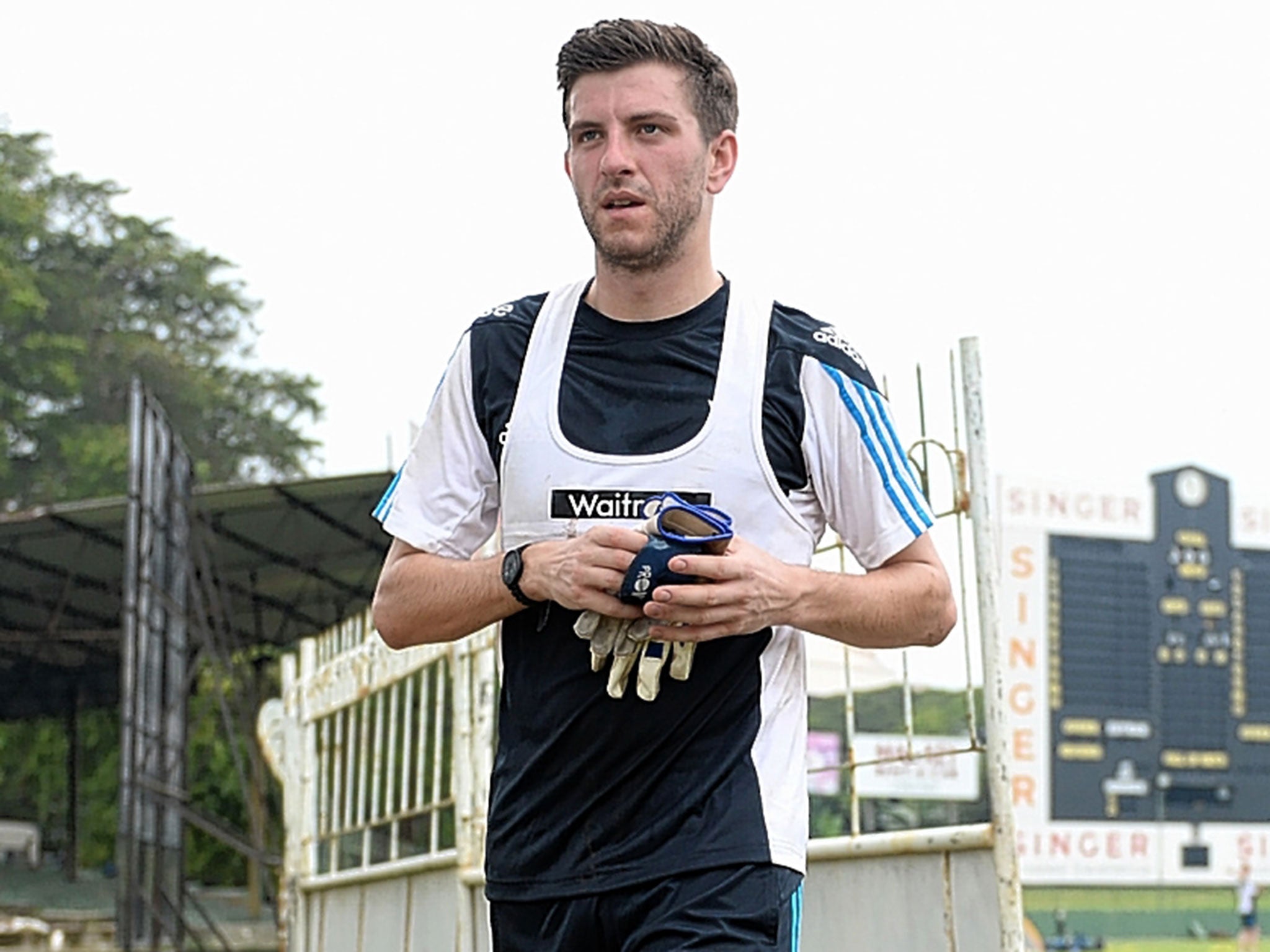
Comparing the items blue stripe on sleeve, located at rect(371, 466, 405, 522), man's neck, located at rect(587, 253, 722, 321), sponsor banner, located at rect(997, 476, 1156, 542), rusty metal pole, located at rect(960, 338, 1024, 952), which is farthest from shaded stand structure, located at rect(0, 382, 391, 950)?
man's neck, located at rect(587, 253, 722, 321)

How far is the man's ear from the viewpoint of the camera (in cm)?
242

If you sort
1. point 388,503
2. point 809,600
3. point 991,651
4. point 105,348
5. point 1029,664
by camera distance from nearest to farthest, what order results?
point 809,600 → point 388,503 → point 991,651 → point 1029,664 → point 105,348

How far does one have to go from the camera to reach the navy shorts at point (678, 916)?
7.26 feet

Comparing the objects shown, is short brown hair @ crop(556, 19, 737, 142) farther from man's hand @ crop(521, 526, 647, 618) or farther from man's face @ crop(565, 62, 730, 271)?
man's hand @ crop(521, 526, 647, 618)

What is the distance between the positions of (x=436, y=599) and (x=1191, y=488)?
91.7 ft

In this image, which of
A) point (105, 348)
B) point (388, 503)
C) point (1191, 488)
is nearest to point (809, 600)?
point (388, 503)

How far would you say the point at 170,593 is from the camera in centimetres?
1952

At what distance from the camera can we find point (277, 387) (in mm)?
48406

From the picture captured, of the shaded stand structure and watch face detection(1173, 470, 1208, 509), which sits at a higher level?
watch face detection(1173, 470, 1208, 509)

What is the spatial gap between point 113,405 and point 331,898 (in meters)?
39.6

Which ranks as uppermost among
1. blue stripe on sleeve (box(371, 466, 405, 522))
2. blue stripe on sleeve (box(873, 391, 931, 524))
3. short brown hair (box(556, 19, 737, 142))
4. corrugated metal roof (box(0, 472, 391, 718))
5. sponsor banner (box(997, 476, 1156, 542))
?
sponsor banner (box(997, 476, 1156, 542))

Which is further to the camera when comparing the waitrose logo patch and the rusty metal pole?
the rusty metal pole

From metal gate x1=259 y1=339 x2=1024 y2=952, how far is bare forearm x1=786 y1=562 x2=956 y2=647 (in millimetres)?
1489

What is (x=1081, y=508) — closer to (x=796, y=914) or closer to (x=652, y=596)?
(x=796, y=914)
